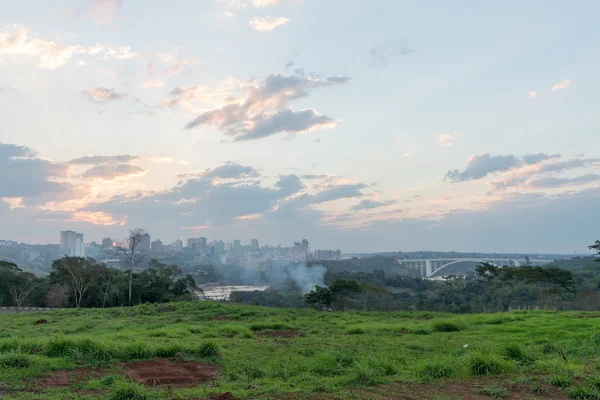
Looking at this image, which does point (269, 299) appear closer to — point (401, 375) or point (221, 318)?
point (221, 318)

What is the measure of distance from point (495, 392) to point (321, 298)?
30.2 metres

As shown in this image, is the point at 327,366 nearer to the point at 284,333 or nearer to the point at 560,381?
the point at 560,381

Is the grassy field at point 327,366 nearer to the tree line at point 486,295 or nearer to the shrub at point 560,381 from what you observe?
the shrub at point 560,381

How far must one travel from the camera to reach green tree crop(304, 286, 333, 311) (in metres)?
36.0

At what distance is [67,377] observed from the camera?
7.91 meters

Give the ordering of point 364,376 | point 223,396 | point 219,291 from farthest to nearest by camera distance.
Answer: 1. point 219,291
2. point 364,376
3. point 223,396

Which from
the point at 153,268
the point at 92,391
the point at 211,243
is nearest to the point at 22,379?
the point at 92,391

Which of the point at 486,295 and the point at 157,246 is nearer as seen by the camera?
the point at 486,295

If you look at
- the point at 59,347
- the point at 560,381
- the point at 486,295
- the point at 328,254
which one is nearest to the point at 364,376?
the point at 560,381

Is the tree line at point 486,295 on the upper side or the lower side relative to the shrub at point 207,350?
lower

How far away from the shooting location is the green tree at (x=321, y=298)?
36.0m

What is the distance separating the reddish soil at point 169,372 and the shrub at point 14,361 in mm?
1842

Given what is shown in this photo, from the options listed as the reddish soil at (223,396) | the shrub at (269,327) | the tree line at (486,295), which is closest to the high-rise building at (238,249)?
the tree line at (486,295)

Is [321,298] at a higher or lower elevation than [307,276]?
higher
